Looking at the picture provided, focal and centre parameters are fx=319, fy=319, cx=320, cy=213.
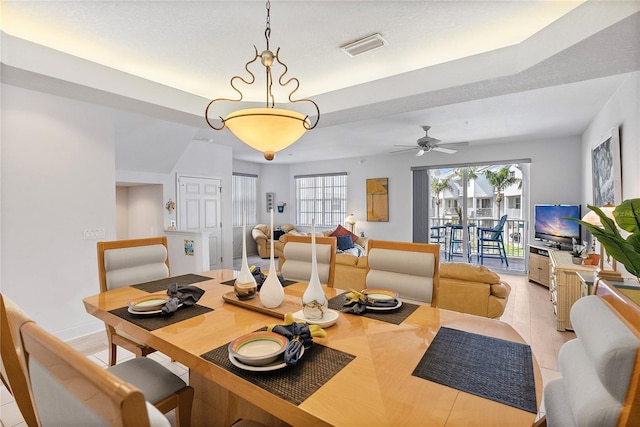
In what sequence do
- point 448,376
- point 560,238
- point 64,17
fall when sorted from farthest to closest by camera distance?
1. point 560,238
2. point 64,17
3. point 448,376

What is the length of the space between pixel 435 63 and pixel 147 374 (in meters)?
3.10

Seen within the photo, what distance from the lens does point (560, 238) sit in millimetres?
5266

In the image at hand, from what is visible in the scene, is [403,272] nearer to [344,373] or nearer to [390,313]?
[390,313]

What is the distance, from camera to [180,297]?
1785mm

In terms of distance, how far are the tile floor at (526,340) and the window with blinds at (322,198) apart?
4651mm

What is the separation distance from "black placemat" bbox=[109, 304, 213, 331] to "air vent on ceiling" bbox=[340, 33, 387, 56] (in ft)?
7.10

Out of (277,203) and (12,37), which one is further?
(277,203)

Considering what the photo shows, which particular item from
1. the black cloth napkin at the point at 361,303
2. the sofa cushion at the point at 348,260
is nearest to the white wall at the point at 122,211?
the sofa cushion at the point at 348,260

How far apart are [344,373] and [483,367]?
1.57 ft

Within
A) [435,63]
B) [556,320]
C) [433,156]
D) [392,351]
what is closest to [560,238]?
[556,320]

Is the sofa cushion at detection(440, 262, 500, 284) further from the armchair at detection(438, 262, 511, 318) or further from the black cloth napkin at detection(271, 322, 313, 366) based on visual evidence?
the black cloth napkin at detection(271, 322, 313, 366)

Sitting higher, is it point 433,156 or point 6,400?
point 433,156

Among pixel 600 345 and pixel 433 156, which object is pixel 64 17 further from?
pixel 433 156

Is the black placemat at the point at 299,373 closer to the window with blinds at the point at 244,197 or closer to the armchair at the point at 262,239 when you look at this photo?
the armchair at the point at 262,239
